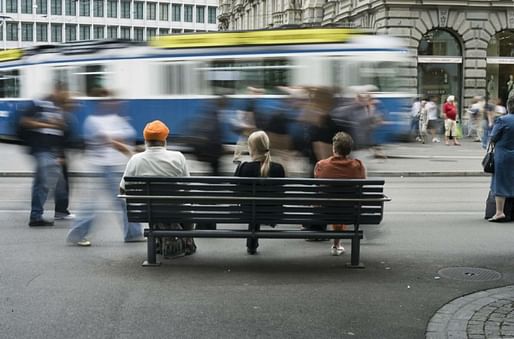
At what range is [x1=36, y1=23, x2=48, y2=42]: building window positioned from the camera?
337 feet

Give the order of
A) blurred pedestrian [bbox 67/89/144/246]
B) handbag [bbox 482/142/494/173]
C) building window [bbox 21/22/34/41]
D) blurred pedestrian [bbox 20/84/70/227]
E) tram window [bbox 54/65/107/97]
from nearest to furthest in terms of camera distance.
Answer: blurred pedestrian [bbox 67/89/144/246], blurred pedestrian [bbox 20/84/70/227], handbag [bbox 482/142/494/173], tram window [bbox 54/65/107/97], building window [bbox 21/22/34/41]

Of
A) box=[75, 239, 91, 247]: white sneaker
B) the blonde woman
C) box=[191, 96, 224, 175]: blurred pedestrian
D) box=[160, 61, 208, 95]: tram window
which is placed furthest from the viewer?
box=[160, 61, 208, 95]: tram window

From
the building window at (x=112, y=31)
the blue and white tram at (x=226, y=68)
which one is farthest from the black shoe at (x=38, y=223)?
the building window at (x=112, y=31)

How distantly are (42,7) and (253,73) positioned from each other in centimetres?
8935

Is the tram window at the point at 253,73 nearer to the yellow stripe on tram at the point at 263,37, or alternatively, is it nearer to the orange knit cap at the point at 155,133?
the yellow stripe on tram at the point at 263,37

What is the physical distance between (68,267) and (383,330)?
3454mm

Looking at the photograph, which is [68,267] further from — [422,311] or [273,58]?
[273,58]

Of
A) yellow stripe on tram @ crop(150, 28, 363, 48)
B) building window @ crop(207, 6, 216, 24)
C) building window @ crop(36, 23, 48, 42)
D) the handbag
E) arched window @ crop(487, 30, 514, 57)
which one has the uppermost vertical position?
building window @ crop(207, 6, 216, 24)

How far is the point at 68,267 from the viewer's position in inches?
296

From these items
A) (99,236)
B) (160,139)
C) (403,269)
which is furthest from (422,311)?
(99,236)

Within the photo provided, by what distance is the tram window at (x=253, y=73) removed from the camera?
20.7 meters

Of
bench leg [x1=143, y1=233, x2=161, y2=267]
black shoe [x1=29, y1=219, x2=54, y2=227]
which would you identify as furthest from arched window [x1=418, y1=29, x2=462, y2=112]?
bench leg [x1=143, y1=233, x2=161, y2=267]

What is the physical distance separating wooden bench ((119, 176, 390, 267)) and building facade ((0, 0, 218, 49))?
97454 millimetres

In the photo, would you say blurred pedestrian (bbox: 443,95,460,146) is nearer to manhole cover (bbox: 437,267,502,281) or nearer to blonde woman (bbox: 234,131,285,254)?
blonde woman (bbox: 234,131,285,254)
